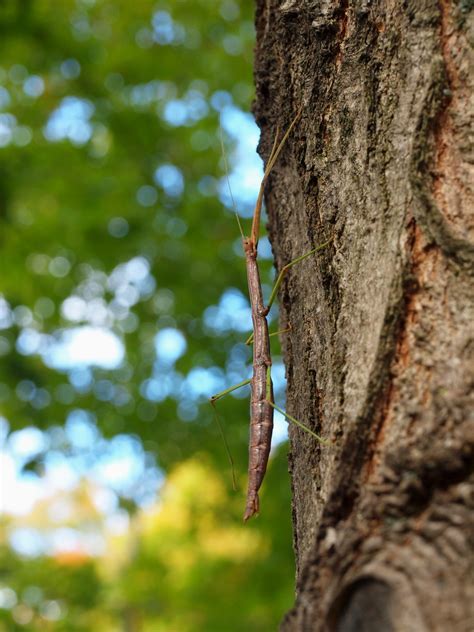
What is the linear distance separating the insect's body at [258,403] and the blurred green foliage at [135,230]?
3811 mm

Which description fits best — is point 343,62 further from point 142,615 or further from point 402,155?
point 142,615

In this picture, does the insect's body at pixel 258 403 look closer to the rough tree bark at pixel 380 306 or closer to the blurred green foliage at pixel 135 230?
the rough tree bark at pixel 380 306

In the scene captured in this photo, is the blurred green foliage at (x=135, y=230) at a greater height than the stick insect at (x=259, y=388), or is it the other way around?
the blurred green foliage at (x=135, y=230)

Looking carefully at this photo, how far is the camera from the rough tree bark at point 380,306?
134 centimetres

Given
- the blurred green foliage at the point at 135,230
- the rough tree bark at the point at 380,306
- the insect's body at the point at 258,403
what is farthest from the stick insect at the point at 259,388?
the blurred green foliage at the point at 135,230

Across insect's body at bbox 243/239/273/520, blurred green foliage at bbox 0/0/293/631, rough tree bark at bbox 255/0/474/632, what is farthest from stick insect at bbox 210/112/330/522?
blurred green foliage at bbox 0/0/293/631

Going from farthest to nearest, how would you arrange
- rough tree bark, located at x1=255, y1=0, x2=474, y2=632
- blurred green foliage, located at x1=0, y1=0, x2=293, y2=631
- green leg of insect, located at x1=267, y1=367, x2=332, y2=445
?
blurred green foliage, located at x1=0, y1=0, x2=293, y2=631, green leg of insect, located at x1=267, y1=367, x2=332, y2=445, rough tree bark, located at x1=255, y1=0, x2=474, y2=632

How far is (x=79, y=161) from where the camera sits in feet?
25.2

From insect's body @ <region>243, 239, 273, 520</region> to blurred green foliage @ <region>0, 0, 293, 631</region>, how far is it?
3.81m

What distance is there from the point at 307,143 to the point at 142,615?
49.1ft

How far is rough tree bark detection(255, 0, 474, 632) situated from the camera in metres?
1.34

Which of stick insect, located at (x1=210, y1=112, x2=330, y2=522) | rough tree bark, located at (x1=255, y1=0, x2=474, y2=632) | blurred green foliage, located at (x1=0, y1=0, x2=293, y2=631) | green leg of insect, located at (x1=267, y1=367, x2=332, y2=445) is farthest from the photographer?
blurred green foliage, located at (x1=0, y1=0, x2=293, y2=631)

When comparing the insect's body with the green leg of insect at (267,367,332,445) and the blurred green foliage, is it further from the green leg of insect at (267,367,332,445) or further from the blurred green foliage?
the blurred green foliage

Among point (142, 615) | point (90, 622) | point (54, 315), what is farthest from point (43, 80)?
point (142, 615)
